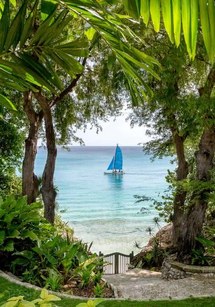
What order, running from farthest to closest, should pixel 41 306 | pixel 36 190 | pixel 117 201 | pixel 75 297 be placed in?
pixel 117 201
pixel 36 190
pixel 75 297
pixel 41 306

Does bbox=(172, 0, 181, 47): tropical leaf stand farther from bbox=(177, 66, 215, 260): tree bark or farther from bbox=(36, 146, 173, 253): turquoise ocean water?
bbox=(36, 146, 173, 253): turquoise ocean water

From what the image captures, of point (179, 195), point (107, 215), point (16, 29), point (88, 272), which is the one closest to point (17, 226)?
point (88, 272)

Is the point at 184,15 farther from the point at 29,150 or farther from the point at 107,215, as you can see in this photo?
the point at 107,215

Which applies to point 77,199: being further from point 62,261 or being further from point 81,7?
point 81,7


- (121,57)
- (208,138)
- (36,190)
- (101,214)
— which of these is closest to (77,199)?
(101,214)

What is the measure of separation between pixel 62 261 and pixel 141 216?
27.2m

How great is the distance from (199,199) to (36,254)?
12.5 ft

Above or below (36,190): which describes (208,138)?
above

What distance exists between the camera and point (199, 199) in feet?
26.6

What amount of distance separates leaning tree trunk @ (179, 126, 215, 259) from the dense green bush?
2807mm

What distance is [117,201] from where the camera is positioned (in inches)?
1665

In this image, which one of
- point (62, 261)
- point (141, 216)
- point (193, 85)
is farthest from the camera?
point (141, 216)

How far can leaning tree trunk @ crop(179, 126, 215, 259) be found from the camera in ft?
26.7

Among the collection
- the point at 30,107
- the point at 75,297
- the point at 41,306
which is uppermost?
the point at 30,107
